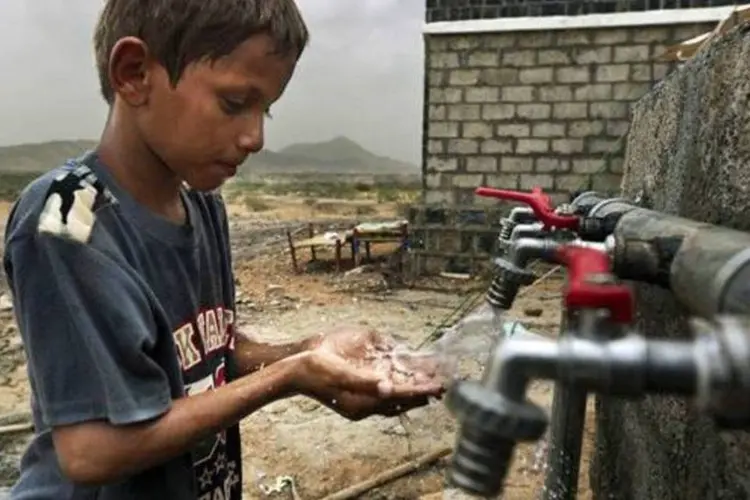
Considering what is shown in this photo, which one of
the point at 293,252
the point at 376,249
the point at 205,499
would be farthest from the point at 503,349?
the point at 376,249

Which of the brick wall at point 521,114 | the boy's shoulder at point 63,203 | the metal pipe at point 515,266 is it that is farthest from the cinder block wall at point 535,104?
the boy's shoulder at point 63,203

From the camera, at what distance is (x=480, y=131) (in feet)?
30.7

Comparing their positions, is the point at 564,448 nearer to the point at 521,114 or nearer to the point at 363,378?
the point at 363,378

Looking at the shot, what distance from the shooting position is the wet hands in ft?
3.76

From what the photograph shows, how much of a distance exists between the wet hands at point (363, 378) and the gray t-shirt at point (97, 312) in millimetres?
221

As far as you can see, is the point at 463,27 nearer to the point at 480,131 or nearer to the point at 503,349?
the point at 480,131

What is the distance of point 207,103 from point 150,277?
0.28 metres

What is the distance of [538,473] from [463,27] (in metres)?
6.98

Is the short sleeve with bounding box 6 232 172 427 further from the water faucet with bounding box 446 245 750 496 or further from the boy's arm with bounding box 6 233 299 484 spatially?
the water faucet with bounding box 446 245 750 496

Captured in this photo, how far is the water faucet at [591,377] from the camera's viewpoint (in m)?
0.45

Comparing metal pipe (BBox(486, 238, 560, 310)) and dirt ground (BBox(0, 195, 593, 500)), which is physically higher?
metal pipe (BBox(486, 238, 560, 310))

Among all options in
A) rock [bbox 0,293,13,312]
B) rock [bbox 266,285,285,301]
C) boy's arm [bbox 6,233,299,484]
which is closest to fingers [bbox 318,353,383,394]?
boy's arm [bbox 6,233,299,484]

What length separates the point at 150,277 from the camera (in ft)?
3.95

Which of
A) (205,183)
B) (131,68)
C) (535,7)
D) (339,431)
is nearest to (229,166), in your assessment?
(205,183)
